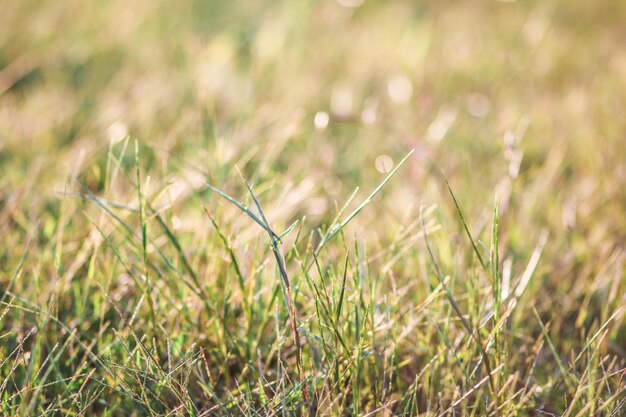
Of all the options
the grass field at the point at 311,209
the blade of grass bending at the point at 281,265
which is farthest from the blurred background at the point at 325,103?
the blade of grass bending at the point at 281,265

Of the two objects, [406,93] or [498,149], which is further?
[406,93]

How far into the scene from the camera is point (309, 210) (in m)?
1.61

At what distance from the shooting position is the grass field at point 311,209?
3.16 ft

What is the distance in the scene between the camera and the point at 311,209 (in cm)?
161

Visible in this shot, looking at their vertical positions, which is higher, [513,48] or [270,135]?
[270,135]

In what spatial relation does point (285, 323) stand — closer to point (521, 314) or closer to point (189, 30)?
point (521, 314)

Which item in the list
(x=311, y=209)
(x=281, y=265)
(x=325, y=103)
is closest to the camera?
(x=281, y=265)

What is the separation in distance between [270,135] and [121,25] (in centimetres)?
123

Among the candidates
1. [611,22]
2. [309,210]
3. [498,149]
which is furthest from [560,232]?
[611,22]

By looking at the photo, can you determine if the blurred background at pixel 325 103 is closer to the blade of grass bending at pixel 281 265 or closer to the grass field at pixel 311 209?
the grass field at pixel 311 209

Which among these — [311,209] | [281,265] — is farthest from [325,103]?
[281,265]

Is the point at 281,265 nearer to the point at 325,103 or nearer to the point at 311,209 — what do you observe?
the point at 311,209

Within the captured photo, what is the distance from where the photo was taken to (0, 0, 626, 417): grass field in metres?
0.96

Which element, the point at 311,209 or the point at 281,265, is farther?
the point at 311,209
